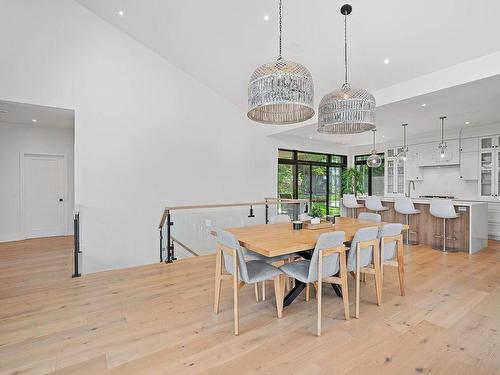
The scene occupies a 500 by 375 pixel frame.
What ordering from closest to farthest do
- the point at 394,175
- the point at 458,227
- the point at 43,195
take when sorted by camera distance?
1. the point at 458,227
2. the point at 43,195
3. the point at 394,175

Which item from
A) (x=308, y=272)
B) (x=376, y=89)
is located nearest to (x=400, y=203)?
(x=376, y=89)

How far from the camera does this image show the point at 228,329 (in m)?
2.38

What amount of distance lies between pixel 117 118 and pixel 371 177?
8.08 m

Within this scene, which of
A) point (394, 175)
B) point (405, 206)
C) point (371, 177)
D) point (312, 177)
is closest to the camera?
point (405, 206)

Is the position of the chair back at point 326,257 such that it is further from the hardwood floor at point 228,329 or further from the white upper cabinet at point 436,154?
the white upper cabinet at point 436,154

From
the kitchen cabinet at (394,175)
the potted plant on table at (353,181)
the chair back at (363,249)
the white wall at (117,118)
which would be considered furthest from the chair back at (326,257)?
the potted plant on table at (353,181)

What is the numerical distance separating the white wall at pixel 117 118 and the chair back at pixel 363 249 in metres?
4.18

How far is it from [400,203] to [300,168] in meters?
3.46

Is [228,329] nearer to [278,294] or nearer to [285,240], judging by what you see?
[278,294]

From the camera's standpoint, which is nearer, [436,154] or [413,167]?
[436,154]

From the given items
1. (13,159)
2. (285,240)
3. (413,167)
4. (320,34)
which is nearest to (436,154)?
(413,167)

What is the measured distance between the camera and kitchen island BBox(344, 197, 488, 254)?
4926 millimetres

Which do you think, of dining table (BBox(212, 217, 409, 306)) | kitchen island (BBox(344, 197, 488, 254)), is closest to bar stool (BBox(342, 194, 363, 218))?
kitchen island (BBox(344, 197, 488, 254))

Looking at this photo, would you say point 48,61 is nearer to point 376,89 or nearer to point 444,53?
point 376,89
